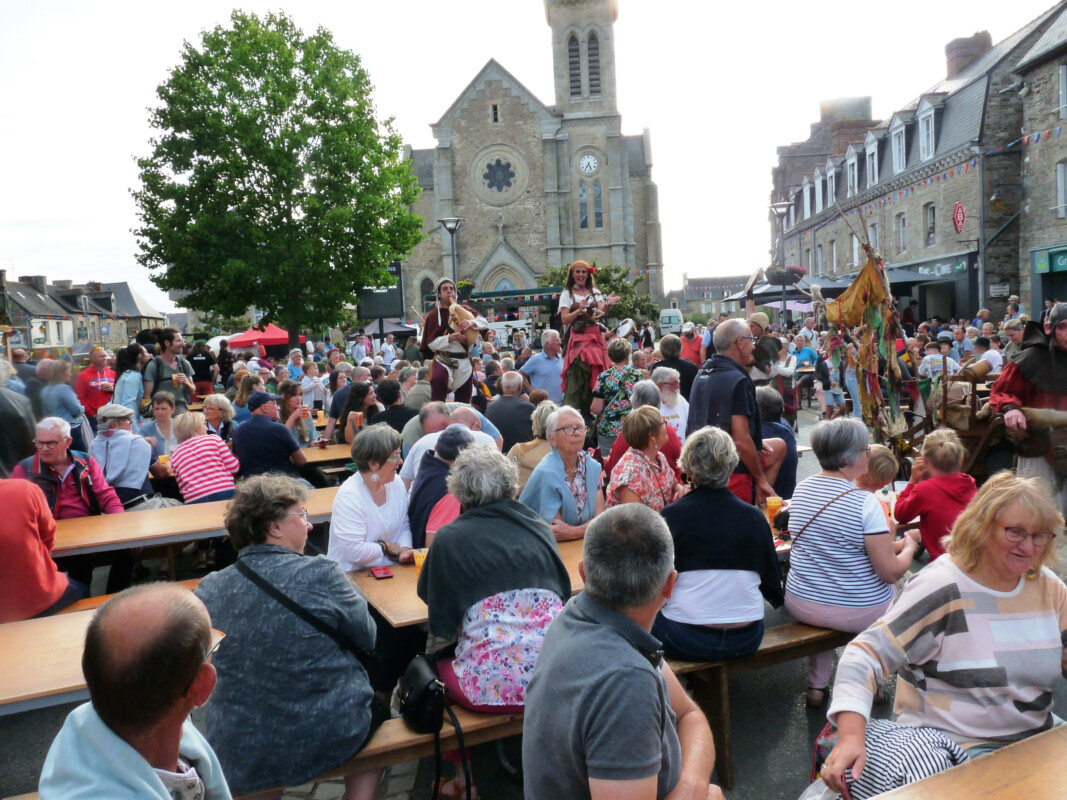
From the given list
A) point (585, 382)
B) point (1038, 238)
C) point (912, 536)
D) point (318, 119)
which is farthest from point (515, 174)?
point (912, 536)

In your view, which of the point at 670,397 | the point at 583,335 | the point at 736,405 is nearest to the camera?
the point at 736,405

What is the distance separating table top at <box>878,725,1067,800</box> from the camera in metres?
2.01

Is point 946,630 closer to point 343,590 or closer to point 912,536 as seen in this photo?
point 912,536

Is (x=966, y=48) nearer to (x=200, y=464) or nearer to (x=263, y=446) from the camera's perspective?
(x=263, y=446)

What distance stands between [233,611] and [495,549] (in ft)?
3.27

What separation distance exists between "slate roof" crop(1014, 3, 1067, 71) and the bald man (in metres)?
22.9

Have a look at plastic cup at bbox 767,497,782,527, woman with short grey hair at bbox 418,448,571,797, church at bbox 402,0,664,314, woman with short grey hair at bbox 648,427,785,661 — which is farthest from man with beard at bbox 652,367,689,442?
church at bbox 402,0,664,314

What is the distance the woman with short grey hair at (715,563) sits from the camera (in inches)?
135

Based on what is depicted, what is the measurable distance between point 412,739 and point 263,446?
14.1ft

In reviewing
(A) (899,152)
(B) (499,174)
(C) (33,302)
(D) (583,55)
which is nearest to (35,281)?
(C) (33,302)

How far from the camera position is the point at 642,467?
4.47 meters

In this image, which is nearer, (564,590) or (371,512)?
(564,590)

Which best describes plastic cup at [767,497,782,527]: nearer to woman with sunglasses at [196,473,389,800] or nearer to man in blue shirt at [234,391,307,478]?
woman with sunglasses at [196,473,389,800]

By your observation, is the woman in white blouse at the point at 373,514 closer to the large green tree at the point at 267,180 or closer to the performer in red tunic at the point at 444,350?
the performer in red tunic at the point at 444,350
